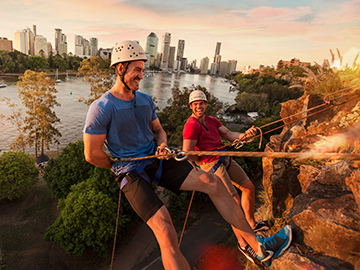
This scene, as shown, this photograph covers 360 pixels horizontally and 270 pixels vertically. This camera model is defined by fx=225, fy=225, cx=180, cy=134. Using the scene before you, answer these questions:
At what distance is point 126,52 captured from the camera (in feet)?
9.13

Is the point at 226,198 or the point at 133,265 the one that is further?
the point at 133,265

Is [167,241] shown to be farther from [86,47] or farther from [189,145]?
[86,47]

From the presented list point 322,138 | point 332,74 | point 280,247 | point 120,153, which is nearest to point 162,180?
point 120,153

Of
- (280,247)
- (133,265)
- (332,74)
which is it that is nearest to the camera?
(280,247)

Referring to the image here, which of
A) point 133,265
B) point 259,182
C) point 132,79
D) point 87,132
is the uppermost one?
point 132,79

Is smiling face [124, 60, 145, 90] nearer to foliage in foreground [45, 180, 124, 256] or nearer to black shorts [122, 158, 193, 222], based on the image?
black shorts [122, 158, 193, 222]

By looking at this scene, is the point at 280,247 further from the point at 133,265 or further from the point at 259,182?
the point at 259,182

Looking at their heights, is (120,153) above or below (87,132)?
below

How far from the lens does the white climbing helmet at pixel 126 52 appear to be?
2.78 metres

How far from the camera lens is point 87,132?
259 centimetres

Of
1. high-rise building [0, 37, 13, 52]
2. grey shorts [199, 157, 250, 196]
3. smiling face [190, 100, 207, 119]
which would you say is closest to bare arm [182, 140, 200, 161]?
grey shorts [199, 157, 250, 196]

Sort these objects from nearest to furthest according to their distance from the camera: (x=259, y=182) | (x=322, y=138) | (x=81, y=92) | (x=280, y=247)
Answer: (x=280, y=247) < (x=322, y=138) < (x=259, y=182) < (x=81, y=92)

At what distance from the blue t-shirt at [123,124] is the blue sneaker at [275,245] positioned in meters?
1.89

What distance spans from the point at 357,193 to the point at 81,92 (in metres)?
58.5
